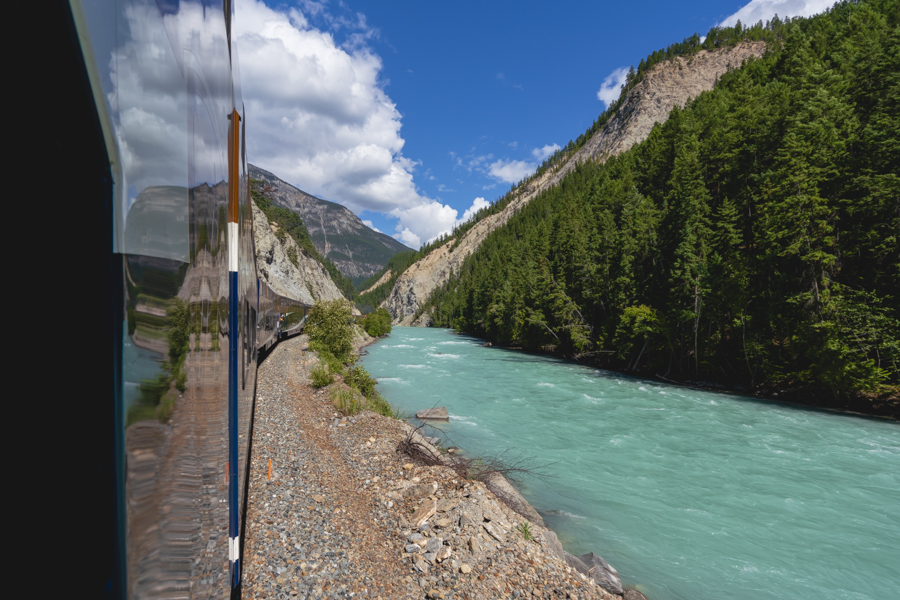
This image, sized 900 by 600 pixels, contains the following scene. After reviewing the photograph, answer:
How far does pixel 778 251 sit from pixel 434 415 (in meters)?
18.6

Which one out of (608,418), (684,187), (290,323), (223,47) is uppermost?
(684,187)

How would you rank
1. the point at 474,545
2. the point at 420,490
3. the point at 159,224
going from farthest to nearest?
the point at 420,490, the point at 474,545, the point at 159,224

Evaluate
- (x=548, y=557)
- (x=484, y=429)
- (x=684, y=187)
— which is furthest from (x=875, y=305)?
(x=548, y=557)

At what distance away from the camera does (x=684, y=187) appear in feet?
85.3

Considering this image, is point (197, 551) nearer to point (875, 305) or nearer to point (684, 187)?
point (875, 305)

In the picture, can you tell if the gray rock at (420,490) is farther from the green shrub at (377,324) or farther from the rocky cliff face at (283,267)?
the green shrub at (377,324)

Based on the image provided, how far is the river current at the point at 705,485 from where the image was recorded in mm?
6641

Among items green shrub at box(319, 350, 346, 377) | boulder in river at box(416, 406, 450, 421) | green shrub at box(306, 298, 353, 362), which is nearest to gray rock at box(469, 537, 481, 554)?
boulder in river at box(416, 406, 450, 421)

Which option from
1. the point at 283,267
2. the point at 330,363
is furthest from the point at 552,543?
the point at 283,267

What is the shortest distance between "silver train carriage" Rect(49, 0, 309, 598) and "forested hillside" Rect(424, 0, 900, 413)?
23.4 metres

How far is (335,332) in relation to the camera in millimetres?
20922

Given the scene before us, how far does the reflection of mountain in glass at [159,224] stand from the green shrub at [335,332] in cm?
2025

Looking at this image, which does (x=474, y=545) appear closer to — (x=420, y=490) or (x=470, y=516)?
(x=470, y=516)

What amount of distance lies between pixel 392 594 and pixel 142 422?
189 inches
